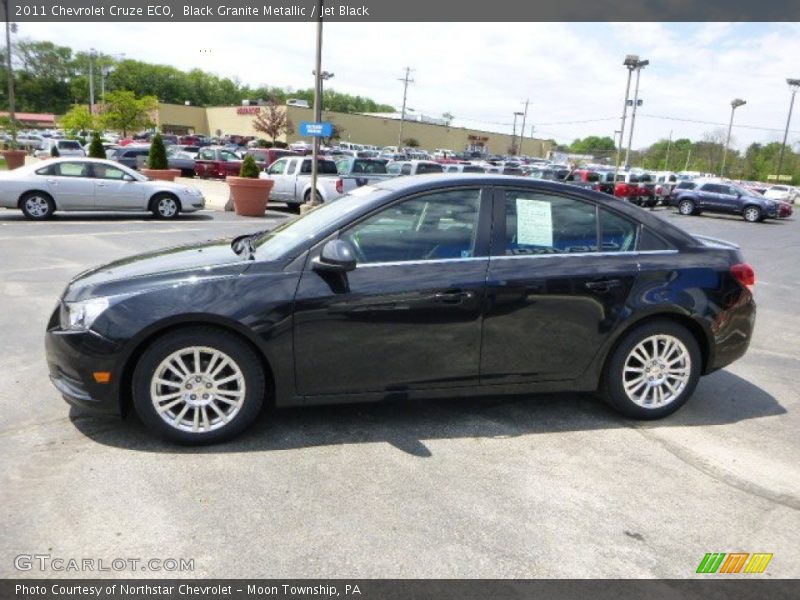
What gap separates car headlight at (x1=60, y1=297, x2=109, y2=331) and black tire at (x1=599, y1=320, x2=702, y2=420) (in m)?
3.25

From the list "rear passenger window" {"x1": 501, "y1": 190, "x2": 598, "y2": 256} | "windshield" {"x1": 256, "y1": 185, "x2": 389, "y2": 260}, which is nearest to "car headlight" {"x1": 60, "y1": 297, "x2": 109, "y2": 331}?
"windshield" {"x1": 256, "y1": 185, "x2": 389, "y2": 260}

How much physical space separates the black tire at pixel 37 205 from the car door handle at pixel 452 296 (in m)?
13.3

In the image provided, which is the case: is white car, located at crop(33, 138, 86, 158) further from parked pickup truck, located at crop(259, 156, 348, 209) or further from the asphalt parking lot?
the asphalt parking lot

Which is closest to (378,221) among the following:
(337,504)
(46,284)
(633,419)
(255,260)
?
(255,260)

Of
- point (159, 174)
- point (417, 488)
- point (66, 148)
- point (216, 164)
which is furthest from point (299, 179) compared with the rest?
point (66, 148)

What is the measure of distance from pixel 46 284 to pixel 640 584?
7.48 m

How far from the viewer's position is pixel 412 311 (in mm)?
3873

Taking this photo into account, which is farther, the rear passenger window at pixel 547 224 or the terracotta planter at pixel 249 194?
the terracotta planter at pixel 249 194

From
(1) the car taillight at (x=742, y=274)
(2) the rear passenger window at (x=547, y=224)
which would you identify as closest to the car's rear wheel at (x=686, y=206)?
(1) the car taillight at (x=742, y=274)

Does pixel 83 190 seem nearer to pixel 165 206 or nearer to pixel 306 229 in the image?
pixel 165 206

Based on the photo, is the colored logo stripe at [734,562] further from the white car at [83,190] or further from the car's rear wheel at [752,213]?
the car's rear wheel at [752,213]

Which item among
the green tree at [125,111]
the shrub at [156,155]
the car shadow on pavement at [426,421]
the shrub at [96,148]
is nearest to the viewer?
the car shadow on pavement at [426,421]

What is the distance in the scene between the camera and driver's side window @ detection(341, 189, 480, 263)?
13.0 feet

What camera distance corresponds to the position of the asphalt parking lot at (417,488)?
2.84 m
